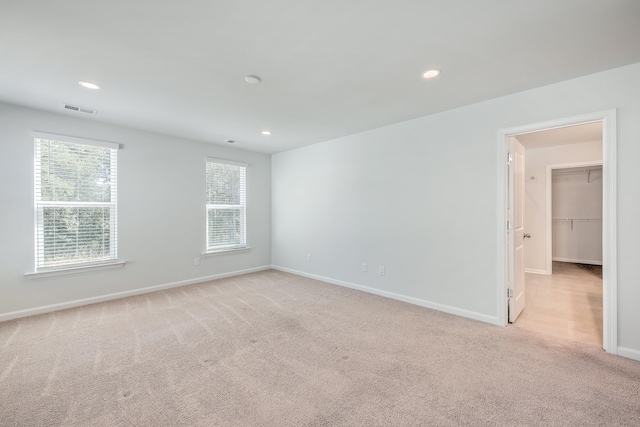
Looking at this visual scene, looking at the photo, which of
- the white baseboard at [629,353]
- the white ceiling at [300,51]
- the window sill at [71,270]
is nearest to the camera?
the white ceiling at [300,51]

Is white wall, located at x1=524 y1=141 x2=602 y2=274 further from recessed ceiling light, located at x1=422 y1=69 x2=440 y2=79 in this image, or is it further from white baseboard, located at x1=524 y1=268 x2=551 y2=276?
recessed ceiling light, located at x1=422 y1=69 x2=440 y2=79

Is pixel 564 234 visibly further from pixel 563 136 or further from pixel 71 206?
pixel 71 206

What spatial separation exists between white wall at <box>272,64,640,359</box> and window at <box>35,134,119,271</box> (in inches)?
121

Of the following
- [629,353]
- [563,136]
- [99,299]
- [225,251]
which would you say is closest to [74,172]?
[99,299]

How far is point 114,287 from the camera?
3973 mm

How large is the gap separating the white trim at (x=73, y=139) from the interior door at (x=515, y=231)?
518 centimetres

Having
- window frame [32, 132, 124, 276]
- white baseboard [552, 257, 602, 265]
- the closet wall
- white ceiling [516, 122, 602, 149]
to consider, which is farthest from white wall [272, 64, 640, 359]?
white baseboard [552, 257, 602, 265]

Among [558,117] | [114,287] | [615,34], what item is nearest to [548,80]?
[558,117]

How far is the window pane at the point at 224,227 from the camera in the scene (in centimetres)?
509

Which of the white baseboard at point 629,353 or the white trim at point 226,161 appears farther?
the white trim at point 226,161

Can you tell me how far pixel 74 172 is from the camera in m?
3.64

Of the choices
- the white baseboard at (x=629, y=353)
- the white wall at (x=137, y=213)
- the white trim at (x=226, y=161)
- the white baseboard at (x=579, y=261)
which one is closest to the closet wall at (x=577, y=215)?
the white baseboard at (x=579, y=261)

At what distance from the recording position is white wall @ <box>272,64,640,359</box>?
2.36 meters

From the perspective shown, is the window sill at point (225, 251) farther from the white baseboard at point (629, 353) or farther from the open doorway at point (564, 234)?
the white baseboard at point (629, 353)
